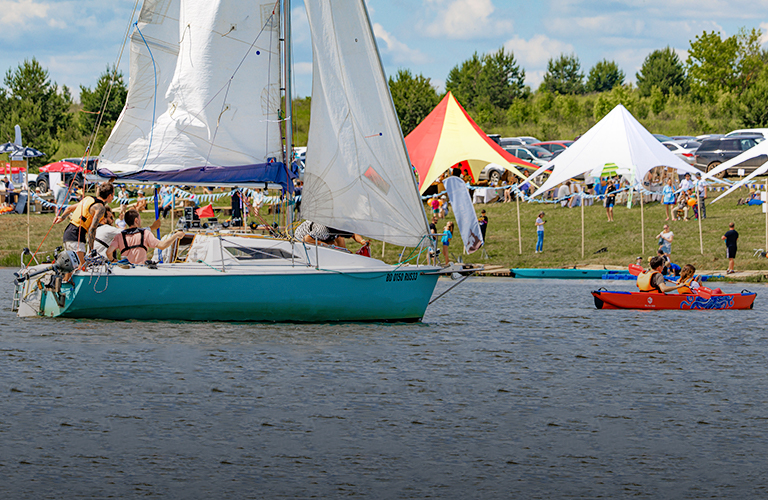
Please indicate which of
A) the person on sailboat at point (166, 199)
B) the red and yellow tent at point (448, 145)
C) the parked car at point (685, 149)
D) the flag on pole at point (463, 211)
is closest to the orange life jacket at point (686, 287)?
the flag on pole at point (463, 211)

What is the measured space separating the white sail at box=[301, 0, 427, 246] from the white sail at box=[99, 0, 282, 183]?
1.30 meters

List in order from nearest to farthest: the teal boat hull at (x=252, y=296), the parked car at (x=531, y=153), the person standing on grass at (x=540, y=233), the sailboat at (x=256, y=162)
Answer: the teal boat hull at (x=252, y=296), the sailboat at (x=256, y=162), the person standing on grass at (x=540, y=233), the parked car at (x=531, y=153)

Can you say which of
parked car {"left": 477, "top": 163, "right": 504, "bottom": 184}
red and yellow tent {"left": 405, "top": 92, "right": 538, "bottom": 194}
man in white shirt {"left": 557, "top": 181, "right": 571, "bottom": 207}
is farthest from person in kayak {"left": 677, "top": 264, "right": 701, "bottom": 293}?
parked car {"left": 477, "top": 163, "right": 504, "bottom": 184}

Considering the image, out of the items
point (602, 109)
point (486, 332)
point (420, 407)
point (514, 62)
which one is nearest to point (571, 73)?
point (514, 62)

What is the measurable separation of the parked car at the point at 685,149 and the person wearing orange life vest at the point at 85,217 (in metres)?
36.1

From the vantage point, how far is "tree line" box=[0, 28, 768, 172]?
68000mm

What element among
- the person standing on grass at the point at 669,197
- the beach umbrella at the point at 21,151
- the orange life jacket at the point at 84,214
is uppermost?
the beach umbrella at the point at 21,151

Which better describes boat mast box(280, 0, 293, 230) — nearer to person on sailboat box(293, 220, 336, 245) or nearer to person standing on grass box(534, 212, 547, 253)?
person on sailboat box(293, 220, 336, 245)

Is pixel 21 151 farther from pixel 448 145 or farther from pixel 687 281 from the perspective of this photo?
pixel 687 281

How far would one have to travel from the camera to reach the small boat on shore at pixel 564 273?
3331 centimetres

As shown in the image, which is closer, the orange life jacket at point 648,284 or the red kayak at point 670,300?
the red kayak at point 670,300

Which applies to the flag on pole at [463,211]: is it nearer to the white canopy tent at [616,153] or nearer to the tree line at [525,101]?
the white canopy tent at [616,153]

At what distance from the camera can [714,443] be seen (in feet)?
39.8

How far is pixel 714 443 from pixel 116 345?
1138cm
